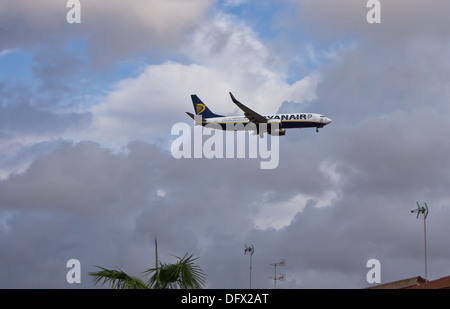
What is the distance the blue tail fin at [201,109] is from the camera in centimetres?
16021

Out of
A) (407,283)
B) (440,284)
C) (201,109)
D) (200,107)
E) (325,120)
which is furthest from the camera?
(200,107)

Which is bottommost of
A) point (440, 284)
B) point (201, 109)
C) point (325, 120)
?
point (440, 284)

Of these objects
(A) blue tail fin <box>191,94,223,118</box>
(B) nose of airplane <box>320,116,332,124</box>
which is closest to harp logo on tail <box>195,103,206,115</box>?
(A) blue tail fin <box>191,94,223,118</box>

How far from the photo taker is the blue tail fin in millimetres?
160212

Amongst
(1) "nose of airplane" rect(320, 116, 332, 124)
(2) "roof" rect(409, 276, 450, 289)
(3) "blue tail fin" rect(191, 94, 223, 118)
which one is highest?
(3) "blue tail fin" rect(191, 94, 223, 118)

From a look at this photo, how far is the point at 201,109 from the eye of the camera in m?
164

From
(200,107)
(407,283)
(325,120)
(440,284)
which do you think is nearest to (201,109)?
(200,107)

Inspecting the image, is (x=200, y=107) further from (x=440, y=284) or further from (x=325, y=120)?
(x=440, y=284)

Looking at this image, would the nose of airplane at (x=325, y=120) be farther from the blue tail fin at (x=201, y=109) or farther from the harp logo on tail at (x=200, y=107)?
the harp logo on tail at (x=200, y=107)

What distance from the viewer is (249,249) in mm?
93688

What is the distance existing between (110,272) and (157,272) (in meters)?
1.78

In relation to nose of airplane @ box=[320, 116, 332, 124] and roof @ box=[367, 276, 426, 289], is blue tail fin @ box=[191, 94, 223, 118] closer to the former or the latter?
nose of airplane @ box=[320, 116, 332, 124]

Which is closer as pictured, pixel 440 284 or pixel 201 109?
pixel 440 284

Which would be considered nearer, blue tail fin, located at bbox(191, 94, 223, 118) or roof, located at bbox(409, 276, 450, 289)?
roof, located at bbox(409, 276, 450, 289)
